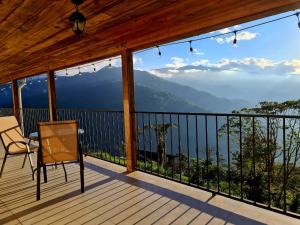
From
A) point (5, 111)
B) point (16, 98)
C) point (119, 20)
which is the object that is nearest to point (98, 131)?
point (119, 20)

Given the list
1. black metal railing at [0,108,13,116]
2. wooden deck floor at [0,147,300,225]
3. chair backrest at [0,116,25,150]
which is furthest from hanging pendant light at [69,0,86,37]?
black metal railing at [0,108,13,116]

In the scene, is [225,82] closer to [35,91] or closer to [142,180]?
[35,91]

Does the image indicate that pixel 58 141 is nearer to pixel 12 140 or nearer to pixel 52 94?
pixel 12 140

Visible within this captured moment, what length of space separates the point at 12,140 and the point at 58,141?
59.6 inches

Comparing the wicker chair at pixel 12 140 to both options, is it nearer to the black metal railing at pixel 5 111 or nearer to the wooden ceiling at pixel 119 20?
the wooden ceiling at pixel 119 20

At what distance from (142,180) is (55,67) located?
4072mm

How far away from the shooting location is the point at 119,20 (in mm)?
2955

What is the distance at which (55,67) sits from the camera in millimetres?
6527

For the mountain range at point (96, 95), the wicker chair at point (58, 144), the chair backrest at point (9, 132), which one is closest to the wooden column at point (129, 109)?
the wicker chair at point (58, 144)

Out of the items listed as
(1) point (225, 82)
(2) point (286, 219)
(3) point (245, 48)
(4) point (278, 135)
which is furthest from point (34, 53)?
(1) point (225, 82)

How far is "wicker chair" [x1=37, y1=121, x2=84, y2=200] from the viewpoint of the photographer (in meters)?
3.43

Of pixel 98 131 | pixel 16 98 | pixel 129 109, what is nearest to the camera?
pixel 129 109

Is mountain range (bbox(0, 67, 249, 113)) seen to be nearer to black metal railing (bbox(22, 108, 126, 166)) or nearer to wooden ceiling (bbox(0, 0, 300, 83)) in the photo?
black metal railing (bbox(22, 108, 126, 166))

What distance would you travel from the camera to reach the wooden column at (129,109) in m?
4.26
